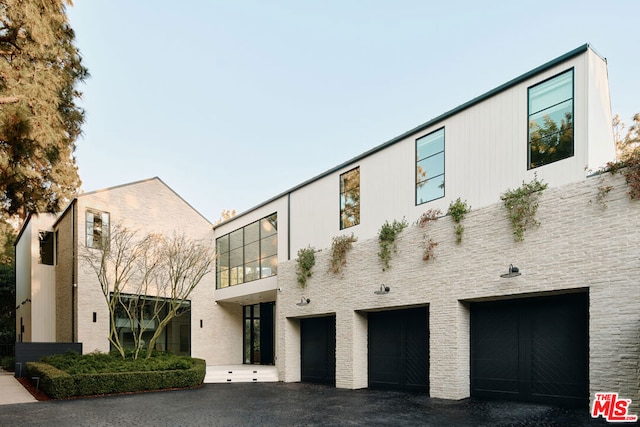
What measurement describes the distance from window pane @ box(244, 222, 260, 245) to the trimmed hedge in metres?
6.16

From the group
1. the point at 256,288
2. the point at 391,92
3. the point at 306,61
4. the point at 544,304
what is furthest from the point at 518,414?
the point at 306,61

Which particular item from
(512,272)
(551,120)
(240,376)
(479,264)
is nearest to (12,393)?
(240,376)

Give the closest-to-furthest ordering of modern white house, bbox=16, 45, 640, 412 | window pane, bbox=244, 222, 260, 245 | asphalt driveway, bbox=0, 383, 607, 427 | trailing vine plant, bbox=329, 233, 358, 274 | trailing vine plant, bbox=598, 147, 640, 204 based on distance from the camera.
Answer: trailing vine plant, bbox=598, 147, 640, 204 → asphalt driveway, bbox=0, 383, 607, 427 → modern white house, bbox=16, 45, 640, 412 → trailing vine plant, bbox=329, 233, 358, 274 → window pane, bbox=244, 222, 260, 245

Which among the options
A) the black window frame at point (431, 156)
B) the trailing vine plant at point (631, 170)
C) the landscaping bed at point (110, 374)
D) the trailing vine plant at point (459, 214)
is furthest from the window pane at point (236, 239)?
the trailing vine plant at point (631, 170)

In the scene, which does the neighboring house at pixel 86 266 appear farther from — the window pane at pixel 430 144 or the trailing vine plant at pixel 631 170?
the trailing vine plant at pixel 631 170

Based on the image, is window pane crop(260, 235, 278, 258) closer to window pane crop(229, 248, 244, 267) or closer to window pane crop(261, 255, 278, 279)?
window pane crop(261, 255, 278, 279)

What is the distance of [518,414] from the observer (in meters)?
8.80

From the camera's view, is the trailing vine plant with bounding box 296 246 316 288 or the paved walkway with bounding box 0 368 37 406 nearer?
the paved walkway with bounding box 0 368 37 406

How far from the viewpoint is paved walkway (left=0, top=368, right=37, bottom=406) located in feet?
39.3

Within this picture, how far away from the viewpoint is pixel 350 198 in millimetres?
15211

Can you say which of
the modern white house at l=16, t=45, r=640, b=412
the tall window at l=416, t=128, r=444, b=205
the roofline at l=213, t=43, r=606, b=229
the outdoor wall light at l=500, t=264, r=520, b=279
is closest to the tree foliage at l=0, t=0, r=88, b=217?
the roofline at l=213, t=43, r=606, b=229

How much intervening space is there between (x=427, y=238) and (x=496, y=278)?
2.22 meters

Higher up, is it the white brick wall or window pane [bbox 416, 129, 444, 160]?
window pane [bbox 416, 129, 444, 160]

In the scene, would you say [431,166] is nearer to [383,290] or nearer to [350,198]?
[350,198]
